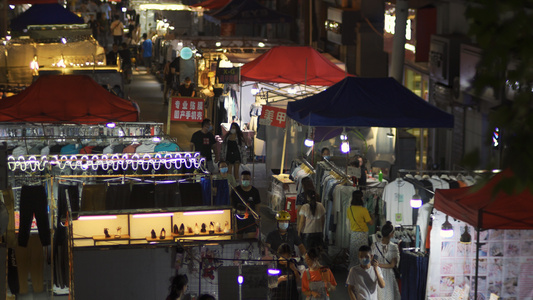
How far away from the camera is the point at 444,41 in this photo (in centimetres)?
1966

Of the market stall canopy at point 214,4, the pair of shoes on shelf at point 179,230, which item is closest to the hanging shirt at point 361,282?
the pair of shoes on shelf at point 179,230

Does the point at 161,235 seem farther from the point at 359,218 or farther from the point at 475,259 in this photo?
the point at 475,259

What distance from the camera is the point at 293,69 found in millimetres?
20047

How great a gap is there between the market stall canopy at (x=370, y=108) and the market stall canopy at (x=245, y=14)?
17.7 metres

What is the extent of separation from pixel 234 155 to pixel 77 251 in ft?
29.5

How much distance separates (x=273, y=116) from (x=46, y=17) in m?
15.5

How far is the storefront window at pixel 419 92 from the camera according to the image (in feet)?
69.3

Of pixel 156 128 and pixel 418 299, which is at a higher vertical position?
pixel 156 128

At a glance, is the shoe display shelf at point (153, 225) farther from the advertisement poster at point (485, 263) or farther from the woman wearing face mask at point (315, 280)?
the advertisement poster at point (485, 263)

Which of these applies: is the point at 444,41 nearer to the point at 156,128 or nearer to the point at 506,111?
the point at 156,128

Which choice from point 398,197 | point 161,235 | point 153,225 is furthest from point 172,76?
point 161,235

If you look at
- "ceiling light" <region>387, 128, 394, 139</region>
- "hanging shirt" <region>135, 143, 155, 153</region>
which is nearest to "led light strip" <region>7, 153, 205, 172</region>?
"hanging shirt" <region>135, 143, 155, 153</region>

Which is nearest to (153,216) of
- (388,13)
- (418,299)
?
(418,299)

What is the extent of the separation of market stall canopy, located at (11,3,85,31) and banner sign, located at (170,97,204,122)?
12633 millimetres
